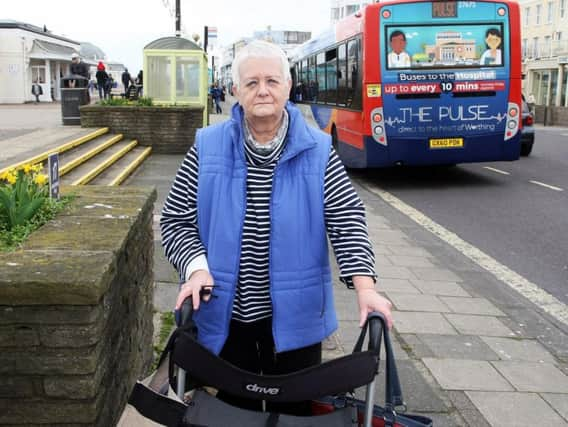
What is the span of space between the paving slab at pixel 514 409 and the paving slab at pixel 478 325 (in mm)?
1143

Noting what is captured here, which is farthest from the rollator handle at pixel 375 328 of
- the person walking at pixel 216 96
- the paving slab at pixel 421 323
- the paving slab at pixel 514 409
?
the person walking at pixel 216 96

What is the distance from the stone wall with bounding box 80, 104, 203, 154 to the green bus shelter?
2.40 meters

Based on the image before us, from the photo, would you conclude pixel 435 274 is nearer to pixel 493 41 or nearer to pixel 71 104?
pixel 493 41

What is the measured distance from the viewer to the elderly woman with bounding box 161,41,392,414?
2.30 metres

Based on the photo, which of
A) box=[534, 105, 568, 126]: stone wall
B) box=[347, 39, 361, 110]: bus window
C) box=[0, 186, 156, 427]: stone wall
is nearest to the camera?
box=[0, 186, 156, 427]: stone wall

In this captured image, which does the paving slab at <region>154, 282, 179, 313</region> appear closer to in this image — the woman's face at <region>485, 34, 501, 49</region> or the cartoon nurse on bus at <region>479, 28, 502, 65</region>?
the cartoon nurse on bus at <region>479, 28, 502, 65</region>

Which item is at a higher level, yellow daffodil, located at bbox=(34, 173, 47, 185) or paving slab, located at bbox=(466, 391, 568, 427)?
yellow daffodil, located at bbox=(34, 173, 47, 185)

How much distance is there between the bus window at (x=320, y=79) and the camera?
16703 millimetres

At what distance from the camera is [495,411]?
3.75m

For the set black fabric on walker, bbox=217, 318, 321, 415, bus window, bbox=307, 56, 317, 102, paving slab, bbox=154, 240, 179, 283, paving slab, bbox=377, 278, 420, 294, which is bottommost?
paving slab, bbox=377, 278, 420, 294

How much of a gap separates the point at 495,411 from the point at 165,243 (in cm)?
224

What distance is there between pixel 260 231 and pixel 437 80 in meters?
10.7

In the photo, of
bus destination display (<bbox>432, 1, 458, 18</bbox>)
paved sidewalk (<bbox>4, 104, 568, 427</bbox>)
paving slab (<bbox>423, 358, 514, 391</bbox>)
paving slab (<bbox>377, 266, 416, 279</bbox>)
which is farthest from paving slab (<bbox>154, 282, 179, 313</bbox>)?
bus destination display (<bbox>432, 1, 458, 18</bbox>)

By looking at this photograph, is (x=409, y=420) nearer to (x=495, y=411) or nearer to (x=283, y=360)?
(x=283, y=360)
